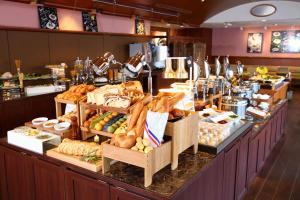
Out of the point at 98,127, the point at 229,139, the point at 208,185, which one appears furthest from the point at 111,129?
the point at 229,139

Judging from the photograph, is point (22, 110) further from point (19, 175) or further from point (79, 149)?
point (79, 149)

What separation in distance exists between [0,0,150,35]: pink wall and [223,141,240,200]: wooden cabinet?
180 inches

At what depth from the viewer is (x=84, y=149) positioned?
205 cm

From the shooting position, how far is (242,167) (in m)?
3.02

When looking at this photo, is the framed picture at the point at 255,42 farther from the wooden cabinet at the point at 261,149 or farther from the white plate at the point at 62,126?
the white plate at the point at 62,126

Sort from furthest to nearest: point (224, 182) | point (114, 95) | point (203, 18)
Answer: point (203, 18), point (224, 182), point (114, 95)

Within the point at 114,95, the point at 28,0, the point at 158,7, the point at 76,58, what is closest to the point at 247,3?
the point at 158,7

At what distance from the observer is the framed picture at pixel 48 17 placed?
5625 mm

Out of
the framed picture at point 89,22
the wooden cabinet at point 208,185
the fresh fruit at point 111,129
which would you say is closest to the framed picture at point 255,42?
the framed picture at point 89,22

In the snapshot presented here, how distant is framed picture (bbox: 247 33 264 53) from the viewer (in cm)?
1381

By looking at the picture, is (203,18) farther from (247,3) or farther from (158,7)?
(158,7)

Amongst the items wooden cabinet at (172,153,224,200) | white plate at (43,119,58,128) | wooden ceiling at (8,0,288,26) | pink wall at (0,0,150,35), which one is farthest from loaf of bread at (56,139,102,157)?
pink wall at (0,0,150,35)

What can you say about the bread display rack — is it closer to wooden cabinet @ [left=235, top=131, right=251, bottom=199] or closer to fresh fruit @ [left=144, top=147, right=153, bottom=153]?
fresh fruit @ [left=144, top=147, right=153, bottom=153]

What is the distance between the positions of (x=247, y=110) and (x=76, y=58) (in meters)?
4.12
